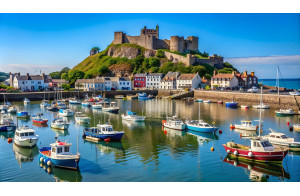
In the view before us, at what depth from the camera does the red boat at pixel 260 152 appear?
1795 cm

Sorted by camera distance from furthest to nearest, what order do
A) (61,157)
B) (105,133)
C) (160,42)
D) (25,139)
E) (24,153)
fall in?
1. (160,42)
2. (105,133)
3. (25,139)
4. (24,153)
5. (61,157)

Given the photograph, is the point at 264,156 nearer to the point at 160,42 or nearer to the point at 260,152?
the point at 260,152

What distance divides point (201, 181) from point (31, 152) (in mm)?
11376

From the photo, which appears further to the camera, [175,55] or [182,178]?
[175,55]

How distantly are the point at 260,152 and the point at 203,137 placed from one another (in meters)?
A: 7.48

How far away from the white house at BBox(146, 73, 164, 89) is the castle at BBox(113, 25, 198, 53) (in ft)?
63.0

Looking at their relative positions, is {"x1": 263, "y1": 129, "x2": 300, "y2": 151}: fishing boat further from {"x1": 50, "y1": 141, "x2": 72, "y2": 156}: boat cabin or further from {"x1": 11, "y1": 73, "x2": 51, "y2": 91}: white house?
{"x1": 11, "y1": 73, "x2": 51, "y2": 91}: white house

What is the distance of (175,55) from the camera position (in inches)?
3378

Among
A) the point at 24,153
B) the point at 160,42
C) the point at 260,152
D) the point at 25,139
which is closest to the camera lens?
the point at 260,152

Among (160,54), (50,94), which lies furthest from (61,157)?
(160,54)

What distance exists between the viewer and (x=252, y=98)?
4891 centimetres

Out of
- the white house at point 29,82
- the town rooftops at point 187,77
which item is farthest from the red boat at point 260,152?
the white house at point 29,82
